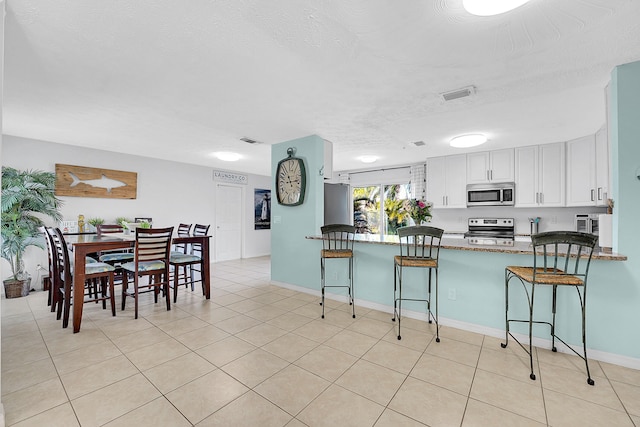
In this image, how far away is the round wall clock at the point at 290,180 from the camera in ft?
13.5

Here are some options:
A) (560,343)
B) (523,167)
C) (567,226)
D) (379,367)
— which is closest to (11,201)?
(379,367)

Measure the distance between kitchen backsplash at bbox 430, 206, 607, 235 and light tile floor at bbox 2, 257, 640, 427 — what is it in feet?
11.0

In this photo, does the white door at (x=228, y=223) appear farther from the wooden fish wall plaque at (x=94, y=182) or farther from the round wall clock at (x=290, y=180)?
the round wall clock at (x=290, y=180)

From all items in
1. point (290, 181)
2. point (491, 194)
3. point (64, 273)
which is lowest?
point (64, 273)

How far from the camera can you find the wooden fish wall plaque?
4625 mm

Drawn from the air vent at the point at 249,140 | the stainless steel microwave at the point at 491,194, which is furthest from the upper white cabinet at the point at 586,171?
the air vent at the point at 249,140

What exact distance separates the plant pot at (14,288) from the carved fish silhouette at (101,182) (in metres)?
1.68

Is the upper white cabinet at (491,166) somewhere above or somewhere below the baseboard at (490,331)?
above

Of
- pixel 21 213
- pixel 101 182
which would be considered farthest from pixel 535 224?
pixel 21 213

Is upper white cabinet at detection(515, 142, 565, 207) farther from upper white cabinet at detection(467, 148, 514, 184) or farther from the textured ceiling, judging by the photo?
the textured ceiling

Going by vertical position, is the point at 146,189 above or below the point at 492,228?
above

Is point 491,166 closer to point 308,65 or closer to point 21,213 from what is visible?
point 308,65

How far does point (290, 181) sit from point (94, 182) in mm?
3661

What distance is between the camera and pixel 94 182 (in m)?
4.95
